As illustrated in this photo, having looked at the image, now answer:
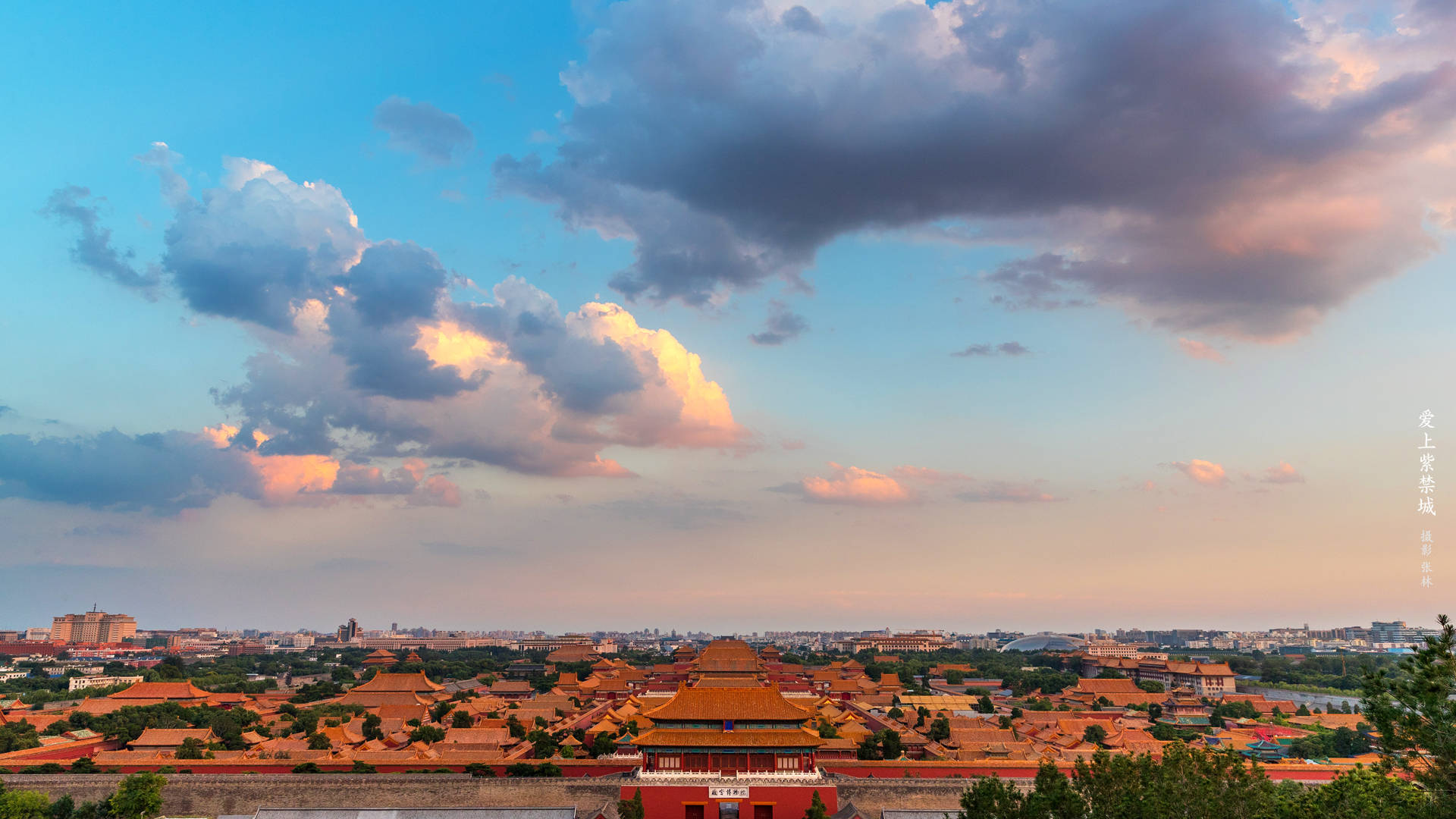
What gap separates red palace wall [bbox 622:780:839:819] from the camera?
1324 inches

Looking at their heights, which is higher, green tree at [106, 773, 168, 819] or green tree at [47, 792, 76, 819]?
green tree at [106, 773, 168, 819]

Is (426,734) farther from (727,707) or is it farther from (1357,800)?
(1357,800)

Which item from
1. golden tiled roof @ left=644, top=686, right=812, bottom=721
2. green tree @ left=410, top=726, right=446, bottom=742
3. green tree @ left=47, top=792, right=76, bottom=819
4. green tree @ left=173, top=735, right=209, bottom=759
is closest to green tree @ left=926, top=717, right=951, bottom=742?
golden tiled roof @ left=644, top=686, right=812, bottom=721

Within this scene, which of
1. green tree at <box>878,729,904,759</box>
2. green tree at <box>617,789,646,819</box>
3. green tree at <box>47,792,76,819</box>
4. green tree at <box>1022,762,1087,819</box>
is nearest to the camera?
green tree at <box>1022,762,1087,819</box>

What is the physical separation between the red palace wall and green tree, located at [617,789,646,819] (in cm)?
18

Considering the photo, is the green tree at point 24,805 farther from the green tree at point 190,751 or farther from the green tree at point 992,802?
the green tree at point 992,802

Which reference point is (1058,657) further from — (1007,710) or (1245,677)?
(1007,710)

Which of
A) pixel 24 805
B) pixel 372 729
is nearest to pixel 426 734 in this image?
pixel 372 729

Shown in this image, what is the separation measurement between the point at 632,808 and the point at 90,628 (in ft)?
678

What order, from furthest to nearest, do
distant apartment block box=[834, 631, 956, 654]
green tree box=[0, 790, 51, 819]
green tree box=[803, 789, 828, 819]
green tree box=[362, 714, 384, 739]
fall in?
distant apartment block box=[834, 631, 956, 654] < green tree box=[362, 714, 384, 739] < green tree box=[803, 789, 828, 819] < green tree box=[0, 790, 51, 819]

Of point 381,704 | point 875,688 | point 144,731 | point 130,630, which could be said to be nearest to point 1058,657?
point 875,688

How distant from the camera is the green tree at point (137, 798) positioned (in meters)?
32.8

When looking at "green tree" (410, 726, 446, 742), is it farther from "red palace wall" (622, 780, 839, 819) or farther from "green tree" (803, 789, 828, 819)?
"green tree" (803, 789, 828, 819)

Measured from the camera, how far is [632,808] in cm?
3272
